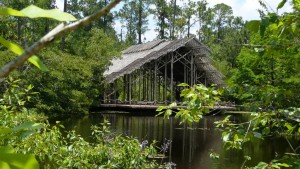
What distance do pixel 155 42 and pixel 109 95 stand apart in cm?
638

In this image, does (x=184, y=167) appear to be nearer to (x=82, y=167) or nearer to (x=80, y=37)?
(x=82, y=167)

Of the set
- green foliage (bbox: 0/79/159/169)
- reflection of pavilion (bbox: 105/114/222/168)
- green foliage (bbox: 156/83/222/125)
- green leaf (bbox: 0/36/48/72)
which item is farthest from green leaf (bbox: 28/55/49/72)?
reflection of pavilion (bbox: 105/114/222/168)

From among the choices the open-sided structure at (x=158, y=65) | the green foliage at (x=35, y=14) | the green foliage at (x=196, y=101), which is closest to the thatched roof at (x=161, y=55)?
the open-sided structure at (x=158, y=65)

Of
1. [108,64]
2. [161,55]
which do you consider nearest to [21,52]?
[108,64]

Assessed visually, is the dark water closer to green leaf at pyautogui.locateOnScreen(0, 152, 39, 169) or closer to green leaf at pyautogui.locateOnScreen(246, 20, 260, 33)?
green leaf at pyautogui.locateOnScreen(246, 20, 260, 33)

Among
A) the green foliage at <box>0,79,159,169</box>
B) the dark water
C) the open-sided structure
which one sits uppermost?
the open-sided structure

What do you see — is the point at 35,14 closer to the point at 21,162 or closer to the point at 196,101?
the point at 21,162

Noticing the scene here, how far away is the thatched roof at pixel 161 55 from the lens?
28703 millimetres

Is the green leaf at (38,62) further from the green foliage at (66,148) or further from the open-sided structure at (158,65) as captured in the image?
the open-sided structure at (158,65)

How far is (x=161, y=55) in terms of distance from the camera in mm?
29875

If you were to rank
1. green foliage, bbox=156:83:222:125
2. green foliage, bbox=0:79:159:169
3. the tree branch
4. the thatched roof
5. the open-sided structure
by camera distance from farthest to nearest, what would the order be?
the open-sided structure < the thatched roof < green foliage, bbox=0:79:159:169 < green foliage, bbox=156:83:222:125 < the tree branch

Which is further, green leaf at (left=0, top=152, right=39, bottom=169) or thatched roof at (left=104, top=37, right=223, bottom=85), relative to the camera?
thatched roof at (left=104, top=37, right=223, bottom=85)

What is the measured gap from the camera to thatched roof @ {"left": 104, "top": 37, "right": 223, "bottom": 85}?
2870cm

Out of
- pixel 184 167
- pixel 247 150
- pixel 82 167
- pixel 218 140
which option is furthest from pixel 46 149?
pixel 218 140
